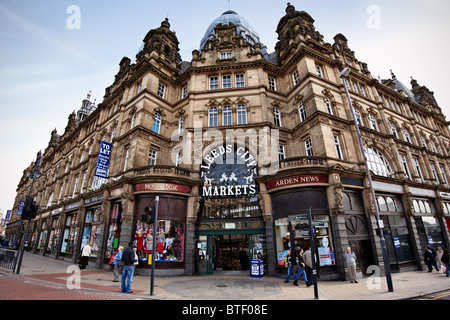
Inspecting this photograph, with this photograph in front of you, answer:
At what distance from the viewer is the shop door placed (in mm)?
14836

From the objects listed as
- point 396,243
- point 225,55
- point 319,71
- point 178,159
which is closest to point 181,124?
point 178,159

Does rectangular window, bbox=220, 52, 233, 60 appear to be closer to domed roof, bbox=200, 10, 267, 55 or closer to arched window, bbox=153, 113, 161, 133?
domed roof, bbox=200, 10, 267, 55

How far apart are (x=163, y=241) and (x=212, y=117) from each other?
11.4m

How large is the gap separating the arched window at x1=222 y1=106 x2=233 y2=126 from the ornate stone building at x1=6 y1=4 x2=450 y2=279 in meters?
0.14

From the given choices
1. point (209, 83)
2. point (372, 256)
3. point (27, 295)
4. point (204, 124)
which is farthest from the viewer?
point (209, 83)

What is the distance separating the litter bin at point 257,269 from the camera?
43.6 feet

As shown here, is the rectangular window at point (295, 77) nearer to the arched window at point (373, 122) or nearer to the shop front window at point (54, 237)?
the arched window at point (373, 122)

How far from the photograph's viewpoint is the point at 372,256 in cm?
1397

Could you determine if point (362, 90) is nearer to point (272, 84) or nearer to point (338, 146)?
point (272, 84)

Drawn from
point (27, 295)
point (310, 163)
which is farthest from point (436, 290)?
point (27, 295)

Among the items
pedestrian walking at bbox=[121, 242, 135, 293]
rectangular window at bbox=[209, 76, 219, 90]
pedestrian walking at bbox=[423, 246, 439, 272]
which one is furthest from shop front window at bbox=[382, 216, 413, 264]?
rectangular window at bbox=[209, 76, 219, 90]

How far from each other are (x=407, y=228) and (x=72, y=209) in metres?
33.8

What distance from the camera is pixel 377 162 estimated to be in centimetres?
1841

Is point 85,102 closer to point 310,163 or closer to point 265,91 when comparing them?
point 265,91
